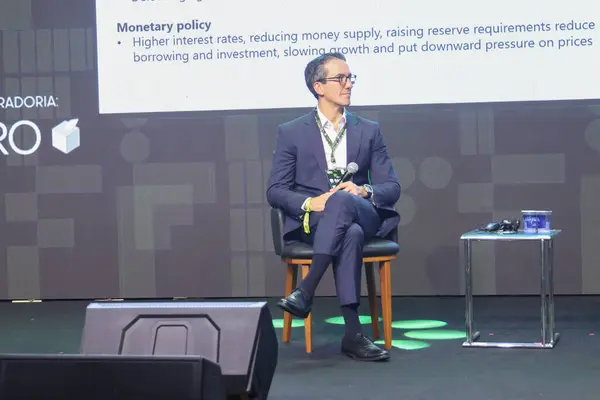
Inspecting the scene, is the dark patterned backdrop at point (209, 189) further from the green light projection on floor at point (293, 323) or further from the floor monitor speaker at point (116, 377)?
the floor monitor speaker at point (116, 377)

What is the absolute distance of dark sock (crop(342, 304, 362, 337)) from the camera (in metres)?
3.53

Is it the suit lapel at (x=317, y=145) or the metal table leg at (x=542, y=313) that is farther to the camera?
the suit lapel at (x=317, y=145)

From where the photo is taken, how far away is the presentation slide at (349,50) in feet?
16.1

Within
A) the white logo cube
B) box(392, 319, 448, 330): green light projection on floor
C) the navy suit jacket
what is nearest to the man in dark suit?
the navy suit jacket

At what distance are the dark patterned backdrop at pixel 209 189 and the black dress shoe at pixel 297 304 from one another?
1747 millimetres

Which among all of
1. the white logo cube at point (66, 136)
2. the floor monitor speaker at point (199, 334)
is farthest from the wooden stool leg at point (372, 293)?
the white logo cube at point (66, 136)

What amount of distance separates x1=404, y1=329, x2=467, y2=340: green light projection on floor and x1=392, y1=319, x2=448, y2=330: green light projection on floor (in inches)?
4.1

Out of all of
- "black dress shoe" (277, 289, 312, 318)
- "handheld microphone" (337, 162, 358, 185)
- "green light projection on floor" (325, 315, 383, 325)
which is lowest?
"green light projection on floor" (325, 315, 383, 325)

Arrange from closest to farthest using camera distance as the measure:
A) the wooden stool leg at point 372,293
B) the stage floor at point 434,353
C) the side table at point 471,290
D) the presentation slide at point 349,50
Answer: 1. the stage floor at point 434,353
2. the side table at point 471,290
3. the wooden stool leg at point 372,293
4. the presentation slide at point 349,50

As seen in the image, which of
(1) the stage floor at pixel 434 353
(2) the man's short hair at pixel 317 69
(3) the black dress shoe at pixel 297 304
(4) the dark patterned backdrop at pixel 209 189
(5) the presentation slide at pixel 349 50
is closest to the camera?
(1) the stage floor at pixel 434 353

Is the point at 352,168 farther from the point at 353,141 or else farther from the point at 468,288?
the point at 468,288

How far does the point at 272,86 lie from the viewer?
200 inches

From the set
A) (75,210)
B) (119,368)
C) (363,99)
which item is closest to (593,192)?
(363,99)

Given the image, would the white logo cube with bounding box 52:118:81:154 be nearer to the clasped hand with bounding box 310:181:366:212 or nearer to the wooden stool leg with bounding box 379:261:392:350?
the clasped hand with bounding box 310:181:366:212
